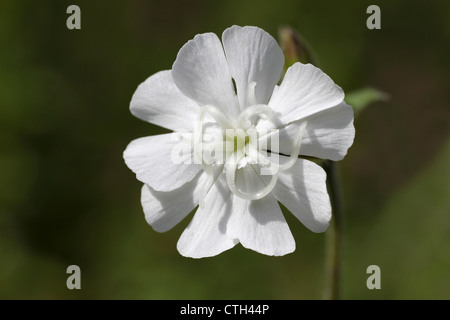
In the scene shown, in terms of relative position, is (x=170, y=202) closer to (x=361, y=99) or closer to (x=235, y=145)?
(x=235, y=145)

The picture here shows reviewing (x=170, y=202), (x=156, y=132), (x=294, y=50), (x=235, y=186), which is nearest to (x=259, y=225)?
(x=235, y=186)

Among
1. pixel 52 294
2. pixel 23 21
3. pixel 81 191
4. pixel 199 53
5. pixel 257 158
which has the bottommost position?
pixel 52 294

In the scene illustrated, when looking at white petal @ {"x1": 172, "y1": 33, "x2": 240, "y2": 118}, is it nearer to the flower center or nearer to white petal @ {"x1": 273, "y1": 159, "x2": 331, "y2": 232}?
the flower center

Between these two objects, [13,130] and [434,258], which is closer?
[434,258]

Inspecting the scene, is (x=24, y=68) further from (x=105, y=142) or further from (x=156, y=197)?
(x=156, y=197)

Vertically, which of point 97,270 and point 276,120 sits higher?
point 276,120
